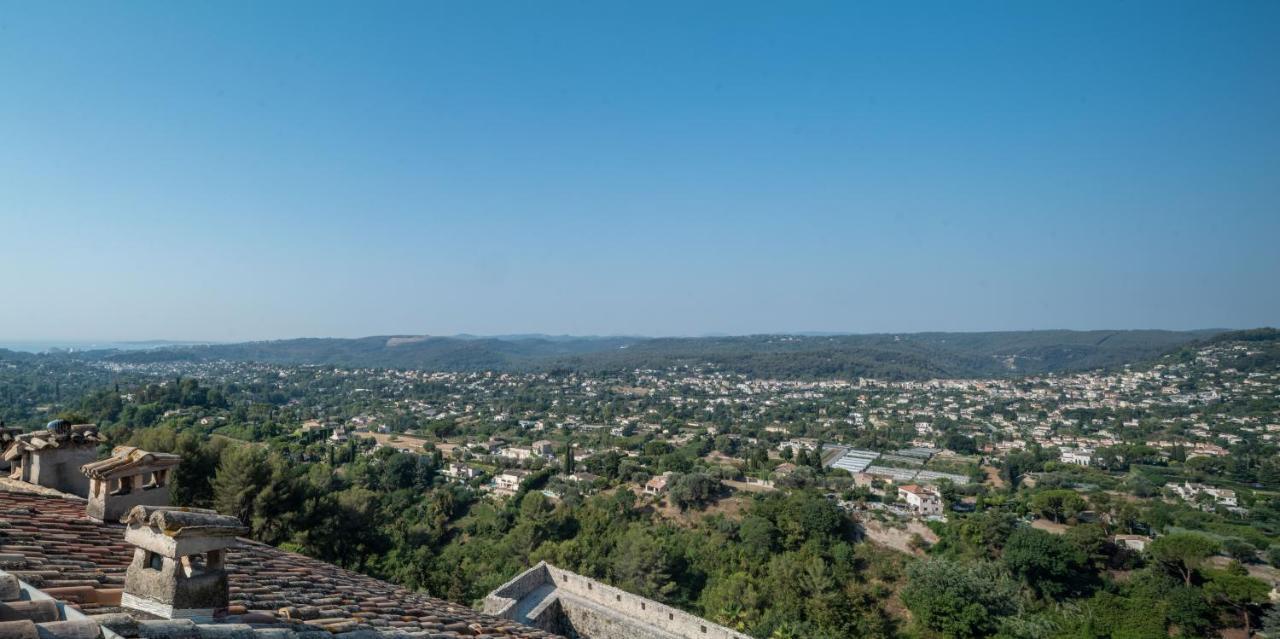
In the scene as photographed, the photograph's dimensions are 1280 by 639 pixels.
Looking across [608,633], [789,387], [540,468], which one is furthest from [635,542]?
[789,387]

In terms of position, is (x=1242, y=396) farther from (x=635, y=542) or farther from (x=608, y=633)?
(x=608, y=633)

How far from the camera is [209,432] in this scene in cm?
3816

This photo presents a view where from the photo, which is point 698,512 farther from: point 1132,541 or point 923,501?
point 1132,541

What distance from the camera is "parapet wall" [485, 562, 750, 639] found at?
408 inches

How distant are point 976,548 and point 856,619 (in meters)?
10.8

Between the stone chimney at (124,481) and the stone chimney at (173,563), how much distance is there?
77.9 inches

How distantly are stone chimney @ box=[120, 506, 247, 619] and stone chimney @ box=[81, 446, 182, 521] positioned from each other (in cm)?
198

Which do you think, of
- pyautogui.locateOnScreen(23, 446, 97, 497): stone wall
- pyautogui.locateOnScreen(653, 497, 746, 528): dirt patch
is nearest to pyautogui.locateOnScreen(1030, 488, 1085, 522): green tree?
pyautogui.locateOnScreen(653, 497, 746, 528): dirt patch

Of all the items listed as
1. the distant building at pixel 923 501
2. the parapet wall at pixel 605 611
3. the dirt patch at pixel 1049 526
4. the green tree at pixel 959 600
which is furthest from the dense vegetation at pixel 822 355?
the parapet wall at pixel 605 611

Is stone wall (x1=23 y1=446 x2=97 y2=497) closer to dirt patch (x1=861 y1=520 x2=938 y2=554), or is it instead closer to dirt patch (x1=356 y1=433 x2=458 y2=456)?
dirt patch (x1=861 y1=520 x2=938 y2=554)

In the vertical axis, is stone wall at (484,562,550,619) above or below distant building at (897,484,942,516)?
above

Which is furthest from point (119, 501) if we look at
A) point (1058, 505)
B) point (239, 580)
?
point (1058, 505)

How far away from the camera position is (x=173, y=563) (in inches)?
90.9

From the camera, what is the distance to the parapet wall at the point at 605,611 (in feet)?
34.0
